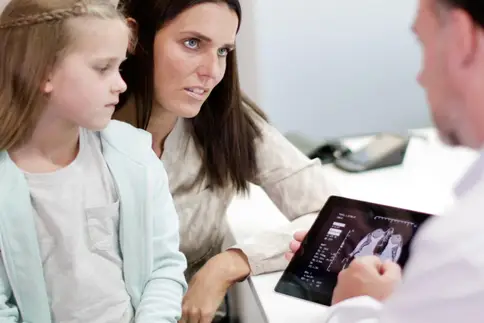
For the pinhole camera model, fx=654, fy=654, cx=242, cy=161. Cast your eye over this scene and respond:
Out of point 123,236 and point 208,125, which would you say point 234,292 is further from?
point 123,236

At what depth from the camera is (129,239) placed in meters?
0.94

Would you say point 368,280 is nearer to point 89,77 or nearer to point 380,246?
point 380,246

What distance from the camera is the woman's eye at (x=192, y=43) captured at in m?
1.11

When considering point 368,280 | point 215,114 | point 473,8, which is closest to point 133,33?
point 215,114

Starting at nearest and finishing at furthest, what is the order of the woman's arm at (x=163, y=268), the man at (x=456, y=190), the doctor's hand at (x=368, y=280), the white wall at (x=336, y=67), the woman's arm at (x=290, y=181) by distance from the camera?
the man at (x=456, y=190), the doctor's hand at (x=368, y=280), the woman's arm at (x=163, y=268), the woman's arm at (x=290, y=181), the white wall at (x=336, y=67)

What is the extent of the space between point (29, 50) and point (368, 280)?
21.0 inches

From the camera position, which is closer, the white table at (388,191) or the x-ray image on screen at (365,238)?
the x-ray image on screen at (365,238)

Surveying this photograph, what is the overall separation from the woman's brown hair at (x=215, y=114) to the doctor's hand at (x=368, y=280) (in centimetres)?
41

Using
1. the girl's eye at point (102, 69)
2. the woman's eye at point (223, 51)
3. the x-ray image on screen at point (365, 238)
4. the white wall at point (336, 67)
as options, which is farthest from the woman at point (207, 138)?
the white wall at point (336, 67)

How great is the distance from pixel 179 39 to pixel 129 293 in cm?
43

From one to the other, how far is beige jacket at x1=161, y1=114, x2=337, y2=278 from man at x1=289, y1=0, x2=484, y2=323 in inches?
23.8

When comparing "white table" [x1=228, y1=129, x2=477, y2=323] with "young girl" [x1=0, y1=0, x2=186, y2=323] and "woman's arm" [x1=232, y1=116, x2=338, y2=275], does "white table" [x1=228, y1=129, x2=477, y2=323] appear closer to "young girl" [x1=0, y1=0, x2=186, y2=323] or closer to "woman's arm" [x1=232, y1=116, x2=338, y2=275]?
"woman's arm" [x1=232, y1=116, x2=338, y2=275]

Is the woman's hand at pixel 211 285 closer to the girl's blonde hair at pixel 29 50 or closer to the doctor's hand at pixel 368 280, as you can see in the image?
the doctor's hand at pixel 368 280

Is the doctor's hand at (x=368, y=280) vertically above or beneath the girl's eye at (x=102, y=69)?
beneath
